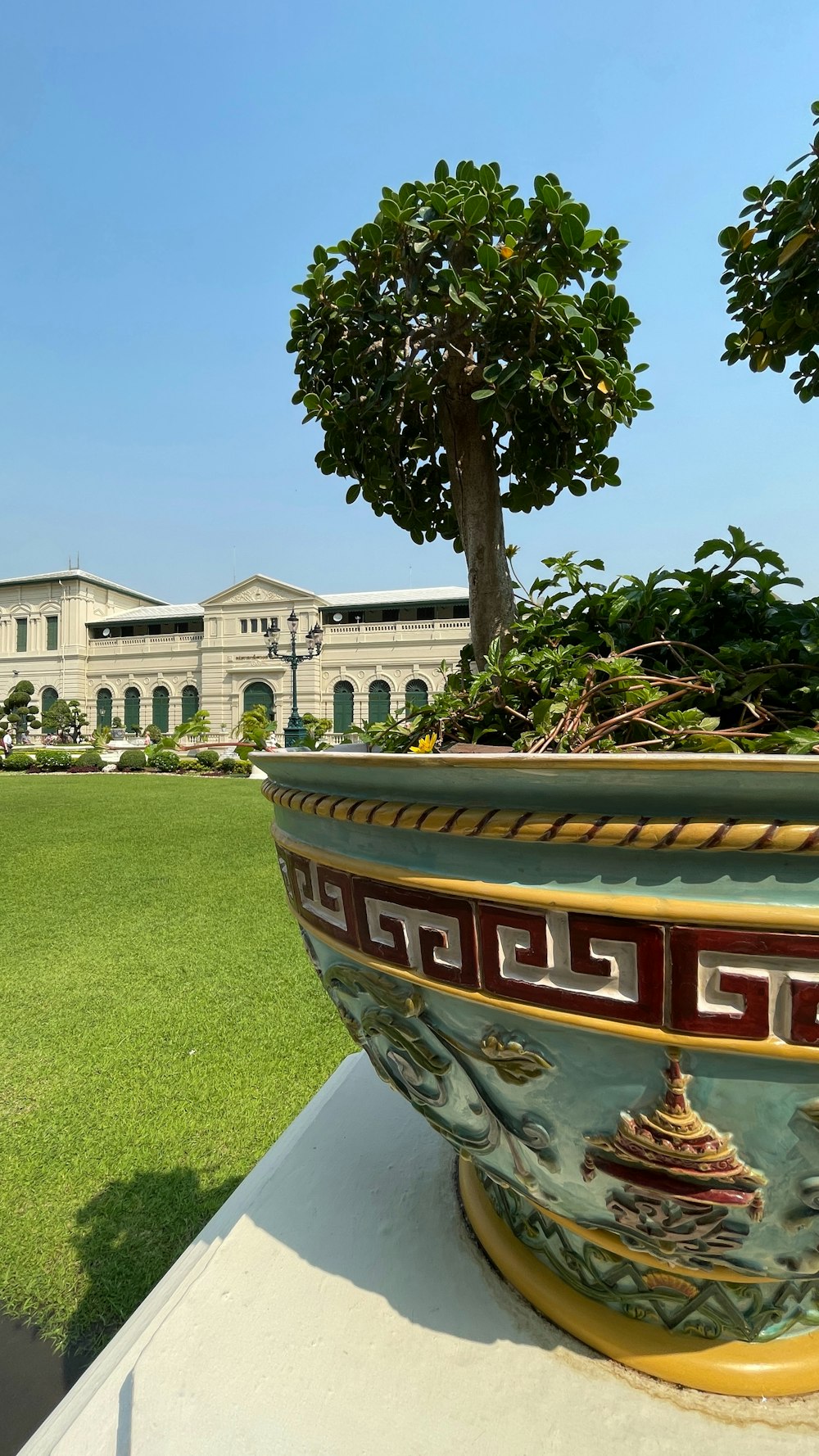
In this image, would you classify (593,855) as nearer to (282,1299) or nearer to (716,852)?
(716,852)

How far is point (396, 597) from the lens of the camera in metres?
23.5

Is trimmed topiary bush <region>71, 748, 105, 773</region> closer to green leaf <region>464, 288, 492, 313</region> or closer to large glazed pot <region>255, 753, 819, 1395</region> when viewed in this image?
green leaf <region>464, 288, 492, 313</region>

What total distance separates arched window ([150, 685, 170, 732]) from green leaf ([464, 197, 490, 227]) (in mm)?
26491

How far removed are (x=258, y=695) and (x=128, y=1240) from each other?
2410cm

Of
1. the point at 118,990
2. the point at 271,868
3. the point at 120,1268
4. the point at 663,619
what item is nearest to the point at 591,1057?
the point at 663,619

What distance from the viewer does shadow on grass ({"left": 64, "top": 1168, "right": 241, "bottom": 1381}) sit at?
4.11 ft

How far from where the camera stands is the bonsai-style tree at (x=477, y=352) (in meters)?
0.92

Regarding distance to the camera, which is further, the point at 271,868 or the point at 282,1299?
the point at 271,868

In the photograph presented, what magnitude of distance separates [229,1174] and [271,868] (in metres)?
3.38

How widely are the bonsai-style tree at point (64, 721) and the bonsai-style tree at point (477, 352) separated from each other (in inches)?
971

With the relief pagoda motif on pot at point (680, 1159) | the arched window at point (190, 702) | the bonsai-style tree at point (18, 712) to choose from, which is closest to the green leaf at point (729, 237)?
the relief pagoda motif on pot at point (680, 1159)

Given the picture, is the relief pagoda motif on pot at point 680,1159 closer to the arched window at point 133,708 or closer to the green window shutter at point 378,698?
the green window shutter at point 378,698

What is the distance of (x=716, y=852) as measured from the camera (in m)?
0.41

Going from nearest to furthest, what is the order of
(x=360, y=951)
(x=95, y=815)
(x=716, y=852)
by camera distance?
(x=716, y=852), (x=360, y=951), (x=95, y=815)
